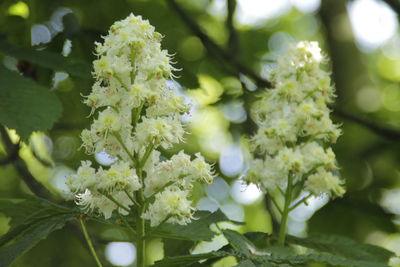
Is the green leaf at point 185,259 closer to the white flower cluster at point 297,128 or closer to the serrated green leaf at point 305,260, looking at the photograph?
the serrated green leaf at point 305,260

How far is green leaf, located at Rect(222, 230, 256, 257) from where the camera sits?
2174 mm

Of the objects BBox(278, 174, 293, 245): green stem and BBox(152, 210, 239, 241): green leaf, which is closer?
BBox(152, 210, 239, 241): green leaf

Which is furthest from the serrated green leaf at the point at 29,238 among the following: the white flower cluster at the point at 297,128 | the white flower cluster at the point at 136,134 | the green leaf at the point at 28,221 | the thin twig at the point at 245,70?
the thin twig at the point at 245,70

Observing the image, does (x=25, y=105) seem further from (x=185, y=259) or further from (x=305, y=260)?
(x=305, y=260)

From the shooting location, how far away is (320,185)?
3035 mm

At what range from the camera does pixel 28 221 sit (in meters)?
2.30

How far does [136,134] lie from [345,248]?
1232 millimetres

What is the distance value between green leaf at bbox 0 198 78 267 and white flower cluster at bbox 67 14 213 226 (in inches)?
→ 4.1

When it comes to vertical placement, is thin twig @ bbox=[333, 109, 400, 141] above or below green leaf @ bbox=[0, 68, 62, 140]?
above

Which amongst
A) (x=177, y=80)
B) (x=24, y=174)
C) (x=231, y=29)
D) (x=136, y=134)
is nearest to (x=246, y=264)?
(x=136, y=134)

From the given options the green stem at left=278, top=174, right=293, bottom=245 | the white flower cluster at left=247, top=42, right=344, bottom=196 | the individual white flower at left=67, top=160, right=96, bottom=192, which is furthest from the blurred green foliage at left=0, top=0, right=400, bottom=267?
the green stem at left=278, top=174, right=293, bottom=245

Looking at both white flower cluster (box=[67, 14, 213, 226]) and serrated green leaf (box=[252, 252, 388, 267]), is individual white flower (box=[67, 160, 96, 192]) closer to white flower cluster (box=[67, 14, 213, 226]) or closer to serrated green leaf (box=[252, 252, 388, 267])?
white flower cluster (box=[67, 14, 213, 226])

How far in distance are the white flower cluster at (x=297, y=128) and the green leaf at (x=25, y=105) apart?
1.04m

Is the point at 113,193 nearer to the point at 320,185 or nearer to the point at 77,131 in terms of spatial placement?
the point at 320,185
